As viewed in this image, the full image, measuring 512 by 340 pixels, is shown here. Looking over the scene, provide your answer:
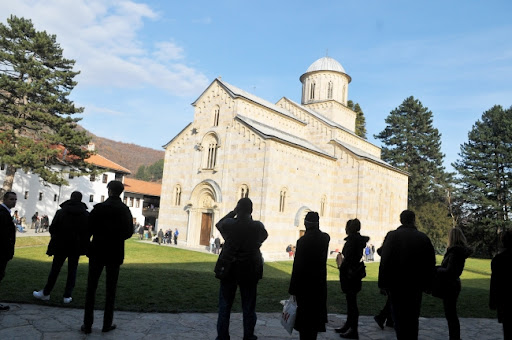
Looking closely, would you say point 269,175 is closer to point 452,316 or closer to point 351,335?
point 351,335

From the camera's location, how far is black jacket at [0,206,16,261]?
5.34m

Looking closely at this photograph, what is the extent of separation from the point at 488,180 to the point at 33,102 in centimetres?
4316

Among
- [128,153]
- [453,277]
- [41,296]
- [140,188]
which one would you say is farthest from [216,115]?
[128,153]

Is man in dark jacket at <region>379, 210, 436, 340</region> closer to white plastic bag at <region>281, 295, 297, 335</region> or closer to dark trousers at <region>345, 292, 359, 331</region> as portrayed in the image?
dark trousers at <region>345, 292, 359, 331</region>

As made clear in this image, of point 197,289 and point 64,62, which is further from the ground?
point 64,62

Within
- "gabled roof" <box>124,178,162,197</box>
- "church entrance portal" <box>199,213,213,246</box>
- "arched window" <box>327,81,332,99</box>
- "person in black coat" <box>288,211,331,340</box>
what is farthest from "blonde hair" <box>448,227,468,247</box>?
"gabled roof" <box>124,178,162,197</box>

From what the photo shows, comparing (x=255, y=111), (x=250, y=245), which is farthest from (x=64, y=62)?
(x=250, y=245)

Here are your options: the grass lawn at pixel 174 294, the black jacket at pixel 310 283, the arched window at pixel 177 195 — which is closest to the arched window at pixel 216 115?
the arched window at pixel 177 195

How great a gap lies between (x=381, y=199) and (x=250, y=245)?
79.8ft

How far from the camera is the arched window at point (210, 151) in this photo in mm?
24219

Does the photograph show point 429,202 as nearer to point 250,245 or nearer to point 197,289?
point 197,289

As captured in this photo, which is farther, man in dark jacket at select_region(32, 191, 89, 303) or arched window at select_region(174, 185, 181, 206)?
arched window at select_region(174, 185, 181, 206)

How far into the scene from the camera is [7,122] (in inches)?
969

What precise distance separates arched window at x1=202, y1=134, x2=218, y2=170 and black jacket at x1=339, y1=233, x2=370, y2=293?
62.0 ft
